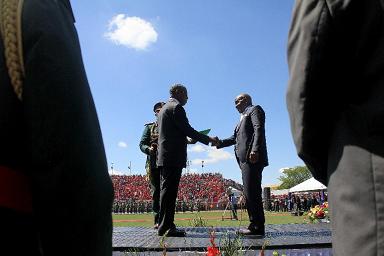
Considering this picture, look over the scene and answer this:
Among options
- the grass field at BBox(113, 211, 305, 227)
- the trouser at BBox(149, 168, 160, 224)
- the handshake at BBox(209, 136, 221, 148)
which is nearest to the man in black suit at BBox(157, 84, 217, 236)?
the handshake at BBox(209, 136, 221, 148)

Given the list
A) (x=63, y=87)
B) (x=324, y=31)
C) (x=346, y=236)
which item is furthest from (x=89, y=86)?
(x=346, y=236)

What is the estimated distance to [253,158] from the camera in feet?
21.7

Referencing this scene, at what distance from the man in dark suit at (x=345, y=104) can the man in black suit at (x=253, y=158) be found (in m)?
5.01

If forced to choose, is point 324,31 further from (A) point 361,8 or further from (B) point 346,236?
(B) point 346,236

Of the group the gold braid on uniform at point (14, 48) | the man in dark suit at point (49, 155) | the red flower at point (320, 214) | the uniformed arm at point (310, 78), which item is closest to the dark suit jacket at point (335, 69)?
the uniformed arm at point (310, 78)

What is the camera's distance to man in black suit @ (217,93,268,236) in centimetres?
668

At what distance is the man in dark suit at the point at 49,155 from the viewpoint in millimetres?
985

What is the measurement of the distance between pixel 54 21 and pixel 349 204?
3.52 ft

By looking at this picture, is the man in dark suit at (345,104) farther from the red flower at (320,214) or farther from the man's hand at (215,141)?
the red flower at (320,214)

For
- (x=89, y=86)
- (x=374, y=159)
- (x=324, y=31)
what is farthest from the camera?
(x=324, y=31)

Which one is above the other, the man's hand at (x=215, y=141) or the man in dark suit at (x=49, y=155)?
the man's hand at (x=215, y=141)

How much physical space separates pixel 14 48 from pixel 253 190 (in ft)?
19.8

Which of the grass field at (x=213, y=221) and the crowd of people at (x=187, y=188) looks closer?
the grass field at (x=213, y=221)

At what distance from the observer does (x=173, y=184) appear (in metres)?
6.86
